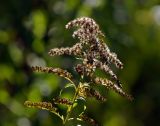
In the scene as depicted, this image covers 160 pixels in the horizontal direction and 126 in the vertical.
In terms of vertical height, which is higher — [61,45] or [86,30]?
[61,45]

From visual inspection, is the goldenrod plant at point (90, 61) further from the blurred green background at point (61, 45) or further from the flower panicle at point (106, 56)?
the blurred green background at point (61, 45)

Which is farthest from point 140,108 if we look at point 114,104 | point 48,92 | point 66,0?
point 48,92

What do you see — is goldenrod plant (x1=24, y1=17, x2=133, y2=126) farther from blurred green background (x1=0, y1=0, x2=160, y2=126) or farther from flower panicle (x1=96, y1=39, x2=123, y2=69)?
blurred green background (x1=0, y1=0, x2=160, y2=126)

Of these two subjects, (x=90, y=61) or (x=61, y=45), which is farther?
(x=61, y=45)

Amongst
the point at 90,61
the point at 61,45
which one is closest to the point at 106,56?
the point at 90,61

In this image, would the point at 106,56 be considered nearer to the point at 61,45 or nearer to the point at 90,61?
the point at 90,61

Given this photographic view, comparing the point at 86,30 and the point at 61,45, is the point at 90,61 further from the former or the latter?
the point at 61,45

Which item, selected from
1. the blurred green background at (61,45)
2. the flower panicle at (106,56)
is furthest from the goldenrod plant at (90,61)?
the blurred green background at (61,45)

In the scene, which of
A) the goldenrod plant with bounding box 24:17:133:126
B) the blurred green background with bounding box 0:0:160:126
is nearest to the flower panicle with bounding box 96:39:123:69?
the goldenrod plant with bounding box 24:17:133:126
